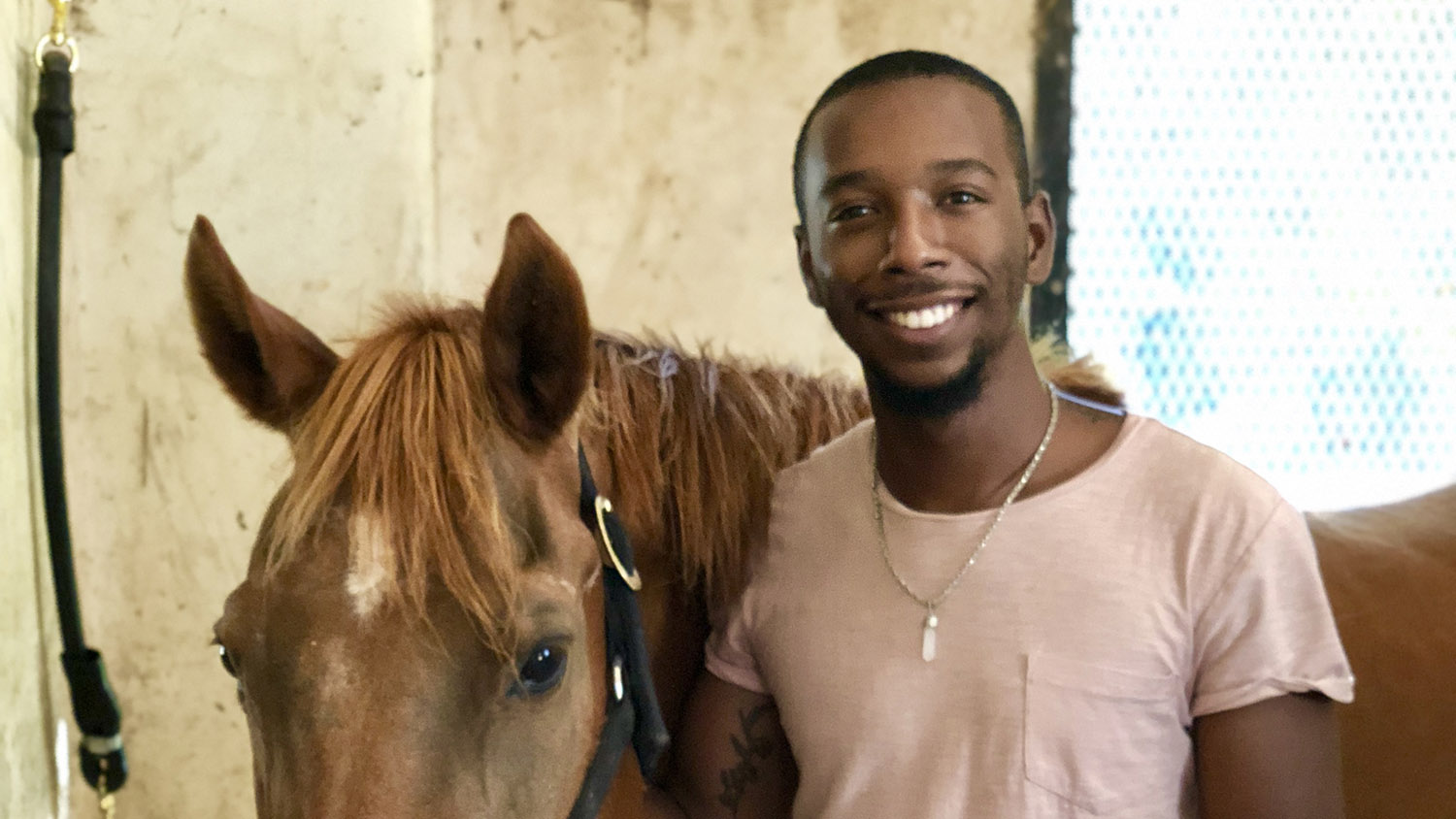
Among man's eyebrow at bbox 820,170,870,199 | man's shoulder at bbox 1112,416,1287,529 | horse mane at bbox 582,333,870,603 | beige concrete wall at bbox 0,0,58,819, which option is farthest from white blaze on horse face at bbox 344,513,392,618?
beige concrete wall at bbox 0,0,58,819

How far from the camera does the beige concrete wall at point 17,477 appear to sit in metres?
1.38

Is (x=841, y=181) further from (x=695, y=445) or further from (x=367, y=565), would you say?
(x=367, y=565)

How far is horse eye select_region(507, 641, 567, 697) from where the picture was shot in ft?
2.94

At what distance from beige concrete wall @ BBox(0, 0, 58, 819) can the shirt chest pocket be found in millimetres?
1263

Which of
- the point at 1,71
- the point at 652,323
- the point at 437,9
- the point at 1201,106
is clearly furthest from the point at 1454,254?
the point at 1,71

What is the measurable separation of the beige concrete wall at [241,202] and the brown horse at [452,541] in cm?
44

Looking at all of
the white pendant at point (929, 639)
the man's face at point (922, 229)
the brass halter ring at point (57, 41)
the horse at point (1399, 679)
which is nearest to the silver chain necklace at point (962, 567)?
the white pendant at point (929, 639)

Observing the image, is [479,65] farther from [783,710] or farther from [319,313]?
[783,710]

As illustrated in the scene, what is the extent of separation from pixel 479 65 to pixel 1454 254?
2.16 meters

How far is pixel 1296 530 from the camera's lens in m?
0.95

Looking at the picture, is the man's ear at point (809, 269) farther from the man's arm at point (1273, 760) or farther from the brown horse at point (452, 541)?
the man's arm at point (1273, 760)

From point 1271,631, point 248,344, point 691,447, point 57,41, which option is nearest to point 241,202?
point 57,41

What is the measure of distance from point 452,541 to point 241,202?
1.11m

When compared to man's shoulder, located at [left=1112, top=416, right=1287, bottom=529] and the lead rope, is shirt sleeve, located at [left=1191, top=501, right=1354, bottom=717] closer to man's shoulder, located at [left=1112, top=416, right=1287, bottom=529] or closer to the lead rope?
man's shoulder, located at [left=1112, top=416, right=1287, bottom=529]
